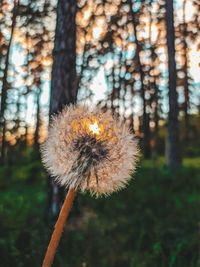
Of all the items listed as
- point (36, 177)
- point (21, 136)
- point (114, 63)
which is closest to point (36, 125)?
point (114, 63)

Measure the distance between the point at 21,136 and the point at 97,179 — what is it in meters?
3.78

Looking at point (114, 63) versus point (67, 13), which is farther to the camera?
point (114, 63)

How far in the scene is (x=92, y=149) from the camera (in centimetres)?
104

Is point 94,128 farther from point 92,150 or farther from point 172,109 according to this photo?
point 172,109

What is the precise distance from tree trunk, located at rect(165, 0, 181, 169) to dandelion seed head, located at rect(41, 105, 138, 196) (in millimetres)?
8360

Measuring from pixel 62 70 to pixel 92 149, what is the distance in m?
3.13

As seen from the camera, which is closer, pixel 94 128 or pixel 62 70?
pixel 94 128

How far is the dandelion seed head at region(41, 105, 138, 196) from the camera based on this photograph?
1.01 metres

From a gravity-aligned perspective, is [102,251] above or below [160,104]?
below

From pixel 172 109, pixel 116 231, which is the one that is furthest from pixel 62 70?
pixel 172 109

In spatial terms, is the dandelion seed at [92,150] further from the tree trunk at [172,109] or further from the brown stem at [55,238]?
the tree trunk at [172,109]

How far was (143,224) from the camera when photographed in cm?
431

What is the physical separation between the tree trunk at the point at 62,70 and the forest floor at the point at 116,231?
17.0 inches

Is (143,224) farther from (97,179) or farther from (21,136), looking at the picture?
(97,179)
